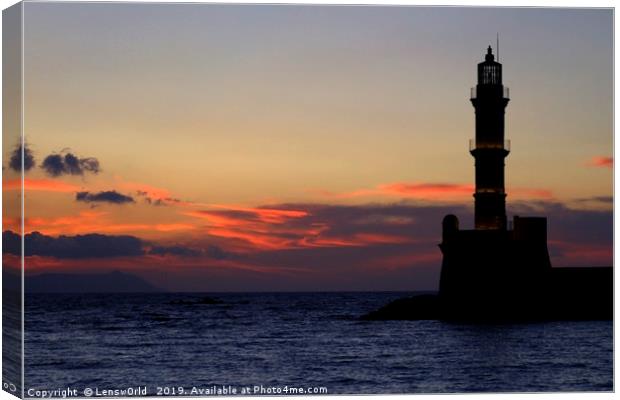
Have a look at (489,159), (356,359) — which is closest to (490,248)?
(489,159)

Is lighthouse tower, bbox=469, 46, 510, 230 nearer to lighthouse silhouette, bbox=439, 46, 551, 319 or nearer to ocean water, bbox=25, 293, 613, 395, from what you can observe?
lighthouse silhouette, bbox=439, 46, 551, 319

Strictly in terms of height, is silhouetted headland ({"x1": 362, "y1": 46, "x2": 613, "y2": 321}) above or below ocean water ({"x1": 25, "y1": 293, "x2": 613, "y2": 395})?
above

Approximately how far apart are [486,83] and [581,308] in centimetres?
1273

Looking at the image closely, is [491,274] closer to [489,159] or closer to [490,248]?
[490,248]

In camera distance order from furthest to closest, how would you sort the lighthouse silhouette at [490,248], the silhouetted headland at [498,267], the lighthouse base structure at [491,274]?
1. the lighthouse base structure at [491,274]
2. the silhouetted headland at [498,267]
3. the lighthouse silhouette at [490,248]

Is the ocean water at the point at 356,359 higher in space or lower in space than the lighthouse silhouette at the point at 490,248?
lower

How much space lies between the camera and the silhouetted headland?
37438 mm

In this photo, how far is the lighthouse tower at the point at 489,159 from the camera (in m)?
36.7

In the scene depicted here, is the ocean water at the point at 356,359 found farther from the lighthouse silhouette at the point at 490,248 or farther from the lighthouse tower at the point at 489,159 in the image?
the lighthouse tower at the point at 489,159

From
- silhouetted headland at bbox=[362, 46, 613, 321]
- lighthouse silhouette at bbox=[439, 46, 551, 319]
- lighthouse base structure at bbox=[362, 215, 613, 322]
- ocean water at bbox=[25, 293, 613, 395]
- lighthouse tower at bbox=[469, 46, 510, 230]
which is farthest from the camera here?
lighthouse base structure at bbox=[362, 215, 613, 322]

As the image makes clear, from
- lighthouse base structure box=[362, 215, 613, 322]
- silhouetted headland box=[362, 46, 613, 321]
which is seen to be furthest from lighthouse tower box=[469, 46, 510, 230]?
lighthouse base structure box=[362, 215, 613, 322]

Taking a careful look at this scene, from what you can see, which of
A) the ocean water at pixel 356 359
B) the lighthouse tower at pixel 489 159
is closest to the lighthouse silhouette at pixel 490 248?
the lighthouse tower at pixel 489 159

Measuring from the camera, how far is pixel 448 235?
126 ft

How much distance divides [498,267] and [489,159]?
13.8 ft
